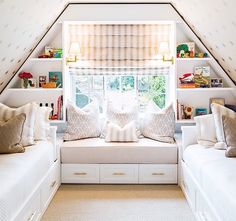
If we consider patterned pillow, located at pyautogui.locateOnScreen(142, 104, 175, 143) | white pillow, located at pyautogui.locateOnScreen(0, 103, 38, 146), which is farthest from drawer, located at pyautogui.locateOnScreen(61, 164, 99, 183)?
patterned pillow, located at pyautogui.locateOnScreen(142, 104, 175, 143)

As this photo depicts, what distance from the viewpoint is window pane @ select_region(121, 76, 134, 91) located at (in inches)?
199

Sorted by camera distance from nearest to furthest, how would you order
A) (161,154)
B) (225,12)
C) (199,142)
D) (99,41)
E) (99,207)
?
(225,12), (99,207), (199,142), (161,154), (99,41)

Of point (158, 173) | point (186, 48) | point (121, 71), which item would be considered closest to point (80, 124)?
point (121, 71)

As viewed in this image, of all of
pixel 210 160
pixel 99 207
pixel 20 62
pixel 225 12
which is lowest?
pixel 99 207

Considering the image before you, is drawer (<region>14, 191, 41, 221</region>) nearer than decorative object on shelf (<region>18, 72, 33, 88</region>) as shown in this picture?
Yes

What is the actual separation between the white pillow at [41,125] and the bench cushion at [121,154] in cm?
30

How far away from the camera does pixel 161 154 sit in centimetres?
418

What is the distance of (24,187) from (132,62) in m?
2.52

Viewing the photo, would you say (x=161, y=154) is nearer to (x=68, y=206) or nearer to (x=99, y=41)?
(x=68, y=206)

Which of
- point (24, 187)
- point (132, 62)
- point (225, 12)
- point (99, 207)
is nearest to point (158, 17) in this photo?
point (132, 62)

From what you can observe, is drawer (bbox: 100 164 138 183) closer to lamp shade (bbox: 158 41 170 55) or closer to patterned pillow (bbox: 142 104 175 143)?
patterned pillow (bbox: 142 104 175 143)

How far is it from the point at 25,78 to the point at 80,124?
0.91 metres

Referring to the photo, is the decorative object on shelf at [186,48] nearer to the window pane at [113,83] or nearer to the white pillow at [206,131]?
the window pane at [113,83]

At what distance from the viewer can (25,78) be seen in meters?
4.66
